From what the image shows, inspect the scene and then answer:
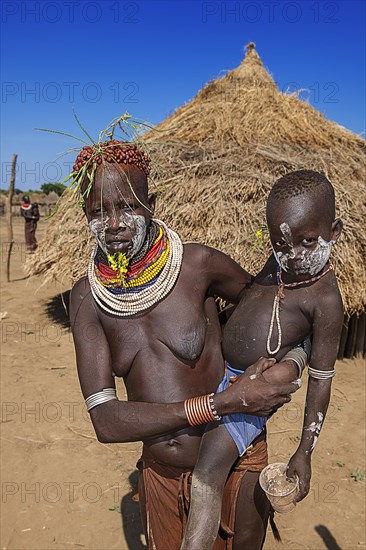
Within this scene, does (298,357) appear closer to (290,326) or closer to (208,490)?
(290,326)

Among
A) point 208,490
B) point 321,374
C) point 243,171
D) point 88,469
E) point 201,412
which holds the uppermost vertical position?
point 243,171

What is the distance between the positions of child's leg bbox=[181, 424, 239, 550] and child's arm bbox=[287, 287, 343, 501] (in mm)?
276

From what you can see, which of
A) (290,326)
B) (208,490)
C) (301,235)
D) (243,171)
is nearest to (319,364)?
(290,326)

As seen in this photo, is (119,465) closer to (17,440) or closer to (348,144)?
(17,440)

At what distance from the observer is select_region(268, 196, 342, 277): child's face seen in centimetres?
176

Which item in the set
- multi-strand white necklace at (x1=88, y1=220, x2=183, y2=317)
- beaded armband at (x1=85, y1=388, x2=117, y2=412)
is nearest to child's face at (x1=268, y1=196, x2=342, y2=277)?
multi-strand white necklace at (x1=88, y1=220, x2=183, y2=317)

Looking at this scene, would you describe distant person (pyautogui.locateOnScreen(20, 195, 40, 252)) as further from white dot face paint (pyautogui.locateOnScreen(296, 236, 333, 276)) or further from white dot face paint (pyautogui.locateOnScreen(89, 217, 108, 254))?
white dot face paint (pyautogui.locateOnScreen(296, 236, 333, 276))

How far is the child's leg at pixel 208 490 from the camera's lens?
1.74 meters

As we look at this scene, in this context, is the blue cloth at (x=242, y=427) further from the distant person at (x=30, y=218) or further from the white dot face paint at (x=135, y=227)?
the distant person at (x=30, y=218)

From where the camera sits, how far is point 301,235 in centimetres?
178

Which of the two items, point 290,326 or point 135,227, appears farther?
point 290,326

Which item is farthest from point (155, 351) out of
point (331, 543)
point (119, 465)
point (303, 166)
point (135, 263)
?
point (303, 166)

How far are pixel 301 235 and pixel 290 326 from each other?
1.21 feet

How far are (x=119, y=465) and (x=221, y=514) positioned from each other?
99.3 inches
